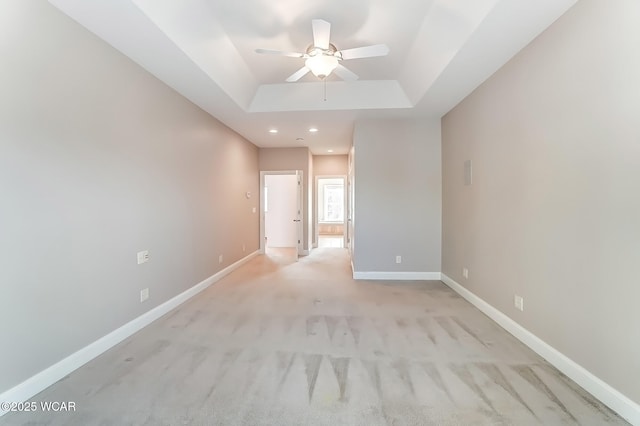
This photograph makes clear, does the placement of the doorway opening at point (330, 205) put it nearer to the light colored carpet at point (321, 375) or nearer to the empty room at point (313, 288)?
the empty room at point (313, 288)

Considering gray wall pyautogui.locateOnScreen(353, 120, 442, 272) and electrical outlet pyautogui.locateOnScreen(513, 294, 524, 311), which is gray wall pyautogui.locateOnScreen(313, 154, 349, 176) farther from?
electrical outlet pyautogui.locateOnScreen(513, 294, 524, 311)

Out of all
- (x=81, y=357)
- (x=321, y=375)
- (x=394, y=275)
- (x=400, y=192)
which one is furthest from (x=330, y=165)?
(x=81, y=357)

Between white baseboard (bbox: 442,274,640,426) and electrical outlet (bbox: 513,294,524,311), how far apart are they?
0.16 m

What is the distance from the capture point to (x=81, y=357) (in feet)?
7.34

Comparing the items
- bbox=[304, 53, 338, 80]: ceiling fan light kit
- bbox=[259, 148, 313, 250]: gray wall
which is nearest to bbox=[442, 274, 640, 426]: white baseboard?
bbox=[304, 53, 338, 80]: ceiling fan light kit

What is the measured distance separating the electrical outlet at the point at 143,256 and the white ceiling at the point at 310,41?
183 centimetres

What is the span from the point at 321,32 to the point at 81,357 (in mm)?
3225

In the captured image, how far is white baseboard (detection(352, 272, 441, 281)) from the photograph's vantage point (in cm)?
478

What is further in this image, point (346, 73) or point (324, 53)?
point (346, 73)

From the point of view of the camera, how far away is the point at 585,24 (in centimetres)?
195

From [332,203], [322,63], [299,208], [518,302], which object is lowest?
[518,302]

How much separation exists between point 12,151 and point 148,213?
1.32 metres

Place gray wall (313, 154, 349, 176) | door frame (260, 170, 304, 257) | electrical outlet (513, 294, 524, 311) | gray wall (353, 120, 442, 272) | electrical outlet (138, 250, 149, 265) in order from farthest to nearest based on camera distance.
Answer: gray wall (313, 154, 349, 176)
door frame (260, 170, 304, 257)
gray wall (353, 120, 442, 272)
electrical outlet (138, 250, 149, 265)
electrical outlet (513, 294, 524, 311)

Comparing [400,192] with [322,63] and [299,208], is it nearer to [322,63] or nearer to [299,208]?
[322,63]
